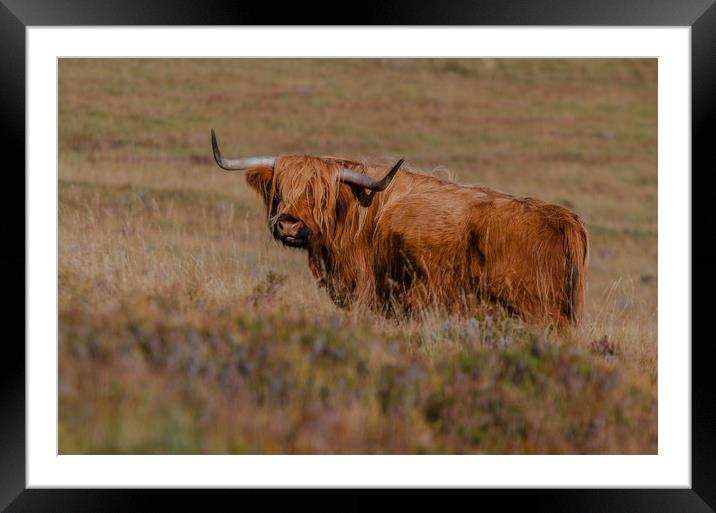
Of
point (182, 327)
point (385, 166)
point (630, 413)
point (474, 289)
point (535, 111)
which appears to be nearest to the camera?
point (182, 327)

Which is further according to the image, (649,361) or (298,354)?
(649,361)

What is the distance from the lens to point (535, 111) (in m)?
29.4

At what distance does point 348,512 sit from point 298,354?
1.00m

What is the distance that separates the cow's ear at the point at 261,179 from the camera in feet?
26.7

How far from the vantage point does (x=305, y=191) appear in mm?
7871

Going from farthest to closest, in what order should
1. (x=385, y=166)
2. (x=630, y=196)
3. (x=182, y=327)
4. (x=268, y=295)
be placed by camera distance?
(x=630, y=196) < (x=385, y=166) < (x=268, y=295) < (x=182, y=327)
